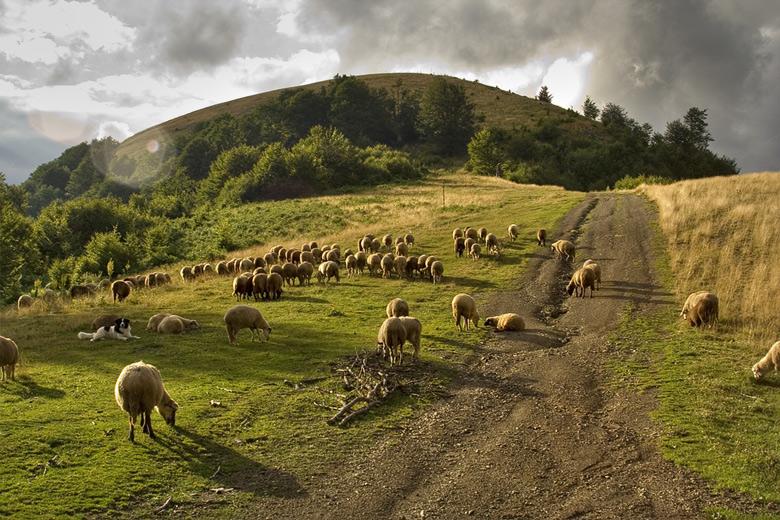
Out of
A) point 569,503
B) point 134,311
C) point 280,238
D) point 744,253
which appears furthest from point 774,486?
point 280,238

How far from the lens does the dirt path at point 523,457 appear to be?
10.7 metres

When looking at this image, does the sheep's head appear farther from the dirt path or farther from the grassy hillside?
the grassy hillside

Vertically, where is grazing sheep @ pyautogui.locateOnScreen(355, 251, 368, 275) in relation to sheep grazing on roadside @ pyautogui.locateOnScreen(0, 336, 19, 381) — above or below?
above

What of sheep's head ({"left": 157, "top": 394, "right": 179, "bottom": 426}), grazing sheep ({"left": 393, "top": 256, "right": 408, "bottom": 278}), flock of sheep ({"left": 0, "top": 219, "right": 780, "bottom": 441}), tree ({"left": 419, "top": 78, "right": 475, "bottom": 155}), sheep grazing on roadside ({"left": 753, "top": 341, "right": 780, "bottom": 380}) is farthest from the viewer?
tree ({"left": 419, "top": 78, "right": 475, "bottom": 155})

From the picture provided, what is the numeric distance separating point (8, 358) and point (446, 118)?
113482 mm

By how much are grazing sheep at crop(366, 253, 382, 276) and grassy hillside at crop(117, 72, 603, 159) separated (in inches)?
3879

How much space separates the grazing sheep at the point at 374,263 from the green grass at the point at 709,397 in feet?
50.8

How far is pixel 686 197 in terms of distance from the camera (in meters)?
46.6

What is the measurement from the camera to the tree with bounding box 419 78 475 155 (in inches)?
4830

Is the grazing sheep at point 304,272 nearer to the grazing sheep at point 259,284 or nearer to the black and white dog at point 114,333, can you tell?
the grazing sheep at point 259,284

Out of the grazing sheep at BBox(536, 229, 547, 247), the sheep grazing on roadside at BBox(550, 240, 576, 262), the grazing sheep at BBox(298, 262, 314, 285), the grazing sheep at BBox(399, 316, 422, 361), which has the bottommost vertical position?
the grazing sheep at BBox(399, 316, 422, 361)

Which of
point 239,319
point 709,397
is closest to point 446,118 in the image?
point 239,319

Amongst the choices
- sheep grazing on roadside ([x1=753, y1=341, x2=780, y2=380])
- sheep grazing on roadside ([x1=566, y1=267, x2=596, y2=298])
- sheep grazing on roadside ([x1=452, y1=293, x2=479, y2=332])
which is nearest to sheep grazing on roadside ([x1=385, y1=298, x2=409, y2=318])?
sheep grazing on roadside ([x1=452, y1=293, x2=479, y2=332])

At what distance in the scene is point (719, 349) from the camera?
1980 centimetres
